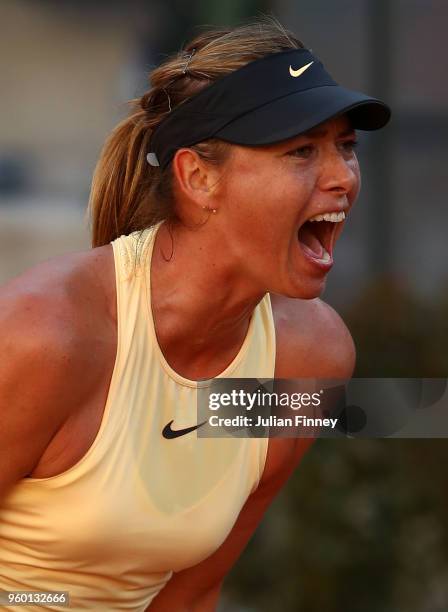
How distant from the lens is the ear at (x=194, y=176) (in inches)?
114

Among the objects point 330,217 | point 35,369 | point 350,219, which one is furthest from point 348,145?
point 350,219

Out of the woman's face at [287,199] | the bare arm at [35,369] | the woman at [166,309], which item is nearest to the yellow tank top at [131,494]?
the woman at [166,309]

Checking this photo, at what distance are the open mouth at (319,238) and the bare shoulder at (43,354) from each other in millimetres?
518

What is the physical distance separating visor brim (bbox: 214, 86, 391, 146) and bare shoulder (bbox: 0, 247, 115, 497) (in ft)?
1.61

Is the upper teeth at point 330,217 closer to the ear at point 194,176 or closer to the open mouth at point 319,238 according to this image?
the open mouth at point 319,238

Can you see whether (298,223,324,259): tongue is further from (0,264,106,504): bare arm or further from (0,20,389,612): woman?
(0,264,106,504): bare arm

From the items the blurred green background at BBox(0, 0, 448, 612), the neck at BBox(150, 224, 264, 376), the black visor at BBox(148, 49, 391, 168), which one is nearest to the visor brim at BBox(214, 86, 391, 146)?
the black visor at BBox(148, 49, 391, 168)

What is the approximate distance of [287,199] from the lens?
2787 mm

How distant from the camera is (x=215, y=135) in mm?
2854

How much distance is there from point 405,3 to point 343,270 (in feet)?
4.52

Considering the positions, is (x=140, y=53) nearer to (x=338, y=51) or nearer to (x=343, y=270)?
(x=338, y=51)

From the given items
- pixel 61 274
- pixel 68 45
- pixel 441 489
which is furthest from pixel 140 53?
pixel 61 274

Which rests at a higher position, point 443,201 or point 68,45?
point 68,45

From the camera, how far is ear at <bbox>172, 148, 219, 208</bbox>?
2.90 meters
